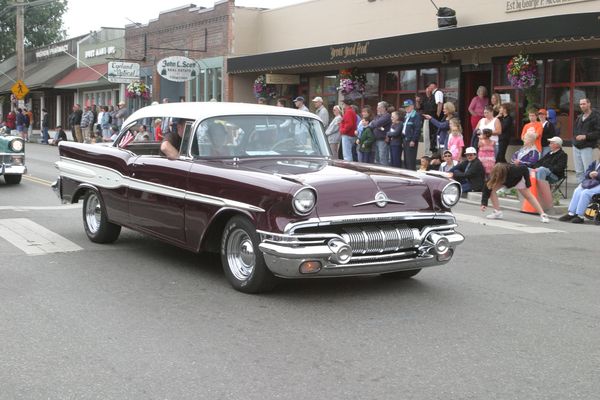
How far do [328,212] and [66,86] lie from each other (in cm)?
3865

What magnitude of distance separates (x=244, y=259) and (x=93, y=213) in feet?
10.1

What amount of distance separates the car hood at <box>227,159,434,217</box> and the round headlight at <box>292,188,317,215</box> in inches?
3.5

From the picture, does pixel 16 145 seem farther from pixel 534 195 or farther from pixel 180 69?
pixel 180 69

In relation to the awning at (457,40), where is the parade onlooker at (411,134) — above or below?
below

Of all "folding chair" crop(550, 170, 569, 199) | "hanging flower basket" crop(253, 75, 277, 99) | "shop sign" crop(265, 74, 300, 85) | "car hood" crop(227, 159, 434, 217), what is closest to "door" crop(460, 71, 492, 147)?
"folding chair" crop(550, 170, 569, 199)

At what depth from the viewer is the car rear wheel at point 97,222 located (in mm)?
8797

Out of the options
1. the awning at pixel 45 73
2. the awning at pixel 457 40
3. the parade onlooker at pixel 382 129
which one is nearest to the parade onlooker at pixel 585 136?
the awning at pixel 457 40

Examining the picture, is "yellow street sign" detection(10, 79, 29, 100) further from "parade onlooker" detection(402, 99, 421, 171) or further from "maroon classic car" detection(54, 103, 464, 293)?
"maroon classic car" detection(54, 103, 464, 293)

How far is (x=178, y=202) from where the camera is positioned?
7.30 m

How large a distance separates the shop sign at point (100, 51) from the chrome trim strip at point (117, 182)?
31136 millimetres

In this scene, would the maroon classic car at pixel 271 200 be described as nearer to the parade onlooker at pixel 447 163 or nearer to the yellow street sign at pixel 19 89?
the parade onlooker at pixel 447 163

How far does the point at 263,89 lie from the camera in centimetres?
2702

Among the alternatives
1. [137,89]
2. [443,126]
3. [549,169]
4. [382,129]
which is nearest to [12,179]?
[382,129]

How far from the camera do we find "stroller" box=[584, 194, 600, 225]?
1238cm
